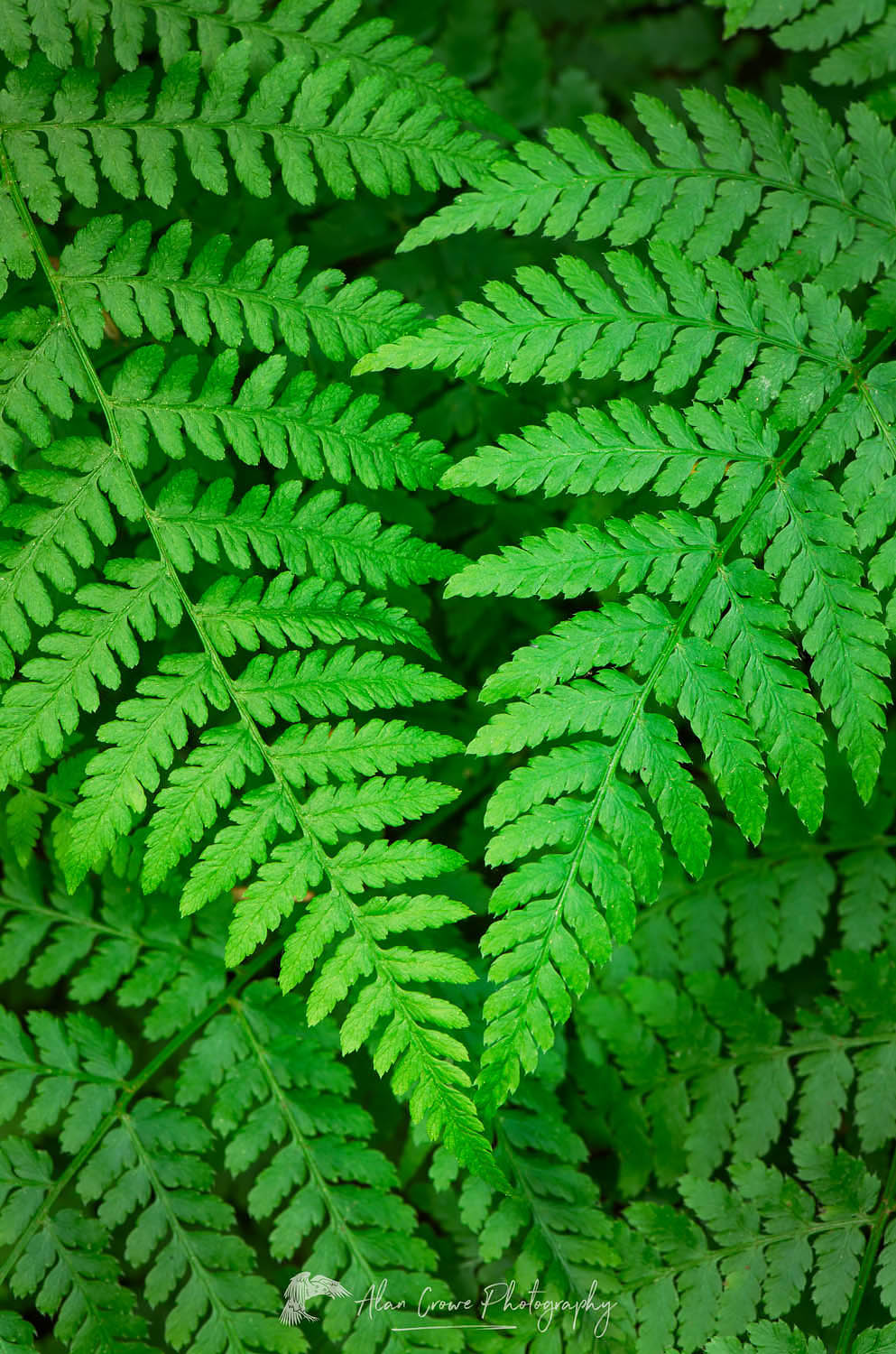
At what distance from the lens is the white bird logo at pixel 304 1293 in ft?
7.06

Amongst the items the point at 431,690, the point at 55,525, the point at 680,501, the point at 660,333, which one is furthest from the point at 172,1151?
the point at 660,333

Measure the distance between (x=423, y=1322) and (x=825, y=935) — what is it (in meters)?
1.53

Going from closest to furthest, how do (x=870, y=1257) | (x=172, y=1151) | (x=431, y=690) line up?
1. (x=431, y=690)
2. (x=870, y=1257)
3. (x=172, y=1151)

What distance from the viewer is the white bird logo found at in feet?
7.06

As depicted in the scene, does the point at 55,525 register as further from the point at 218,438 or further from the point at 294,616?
the point at 294,616

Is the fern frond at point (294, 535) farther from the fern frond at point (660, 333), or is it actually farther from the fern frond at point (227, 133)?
the fern frond at point (227, 133)

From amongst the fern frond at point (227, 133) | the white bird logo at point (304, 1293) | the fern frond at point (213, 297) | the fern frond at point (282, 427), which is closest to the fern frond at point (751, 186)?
the fern frond at point (227, 133)

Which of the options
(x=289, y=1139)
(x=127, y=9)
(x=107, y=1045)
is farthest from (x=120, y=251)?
(x=289, y=1139)

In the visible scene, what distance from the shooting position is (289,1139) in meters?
2.39

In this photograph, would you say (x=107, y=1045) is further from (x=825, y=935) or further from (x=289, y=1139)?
(x=825, y=935)

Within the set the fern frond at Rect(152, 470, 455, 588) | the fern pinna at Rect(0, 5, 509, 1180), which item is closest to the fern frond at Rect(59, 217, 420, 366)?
the fern pinna at Rect(0, 5, 509, 1180)

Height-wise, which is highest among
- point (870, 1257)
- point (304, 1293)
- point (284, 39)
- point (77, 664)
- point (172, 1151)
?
point (284, 39)

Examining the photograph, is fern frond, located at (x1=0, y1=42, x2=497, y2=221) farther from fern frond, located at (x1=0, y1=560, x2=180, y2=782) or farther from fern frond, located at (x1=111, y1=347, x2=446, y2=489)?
fern frond, located at (x1=0, y1=560, x2=180, y2=782)

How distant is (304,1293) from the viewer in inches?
86.4
